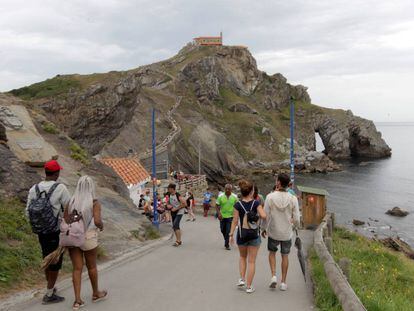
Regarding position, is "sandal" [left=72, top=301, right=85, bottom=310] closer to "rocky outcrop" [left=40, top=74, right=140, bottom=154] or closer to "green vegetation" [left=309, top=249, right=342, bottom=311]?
"green vegetation" [left=309, top=249, right=342, bottom=311]

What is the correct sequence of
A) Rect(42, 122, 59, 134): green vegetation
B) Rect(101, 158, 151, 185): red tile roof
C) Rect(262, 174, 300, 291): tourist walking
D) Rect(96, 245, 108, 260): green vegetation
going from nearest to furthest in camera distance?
Rect(262, 174, 300, 291): tourist walking → Rect(96, 245, 108, 260): green vegetation → Rect(42, 122, 59, 134): green vegetation → Rect(101, 158, 151, 185): red tile roof

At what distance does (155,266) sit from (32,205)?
4.02m

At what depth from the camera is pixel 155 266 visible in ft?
31.4

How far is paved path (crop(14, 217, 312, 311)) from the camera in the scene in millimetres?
6746

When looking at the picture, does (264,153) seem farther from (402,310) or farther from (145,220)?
(402,310)

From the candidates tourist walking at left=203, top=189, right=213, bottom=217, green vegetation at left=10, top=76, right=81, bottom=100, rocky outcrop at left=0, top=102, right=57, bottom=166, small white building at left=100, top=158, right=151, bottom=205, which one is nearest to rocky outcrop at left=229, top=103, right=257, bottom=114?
green vegetation at left=10, top=76, right=81, bottom=100

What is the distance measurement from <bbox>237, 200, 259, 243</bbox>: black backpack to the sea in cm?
2935

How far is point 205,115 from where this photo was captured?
10181cm

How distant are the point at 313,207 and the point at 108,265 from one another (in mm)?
10319

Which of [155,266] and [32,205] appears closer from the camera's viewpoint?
[32,205]

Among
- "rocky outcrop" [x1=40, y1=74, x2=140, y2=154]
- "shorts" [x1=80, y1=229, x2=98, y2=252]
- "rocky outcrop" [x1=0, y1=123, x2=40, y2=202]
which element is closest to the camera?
"shorts" [x1=80, y1=229, x2=98, y2=252]

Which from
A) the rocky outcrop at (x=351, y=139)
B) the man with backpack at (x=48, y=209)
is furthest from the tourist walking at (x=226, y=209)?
the rocky outcrop at (x=351, y=139)

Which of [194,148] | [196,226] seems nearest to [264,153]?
[194,148]

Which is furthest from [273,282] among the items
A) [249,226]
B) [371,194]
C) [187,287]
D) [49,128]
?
[371,194]
